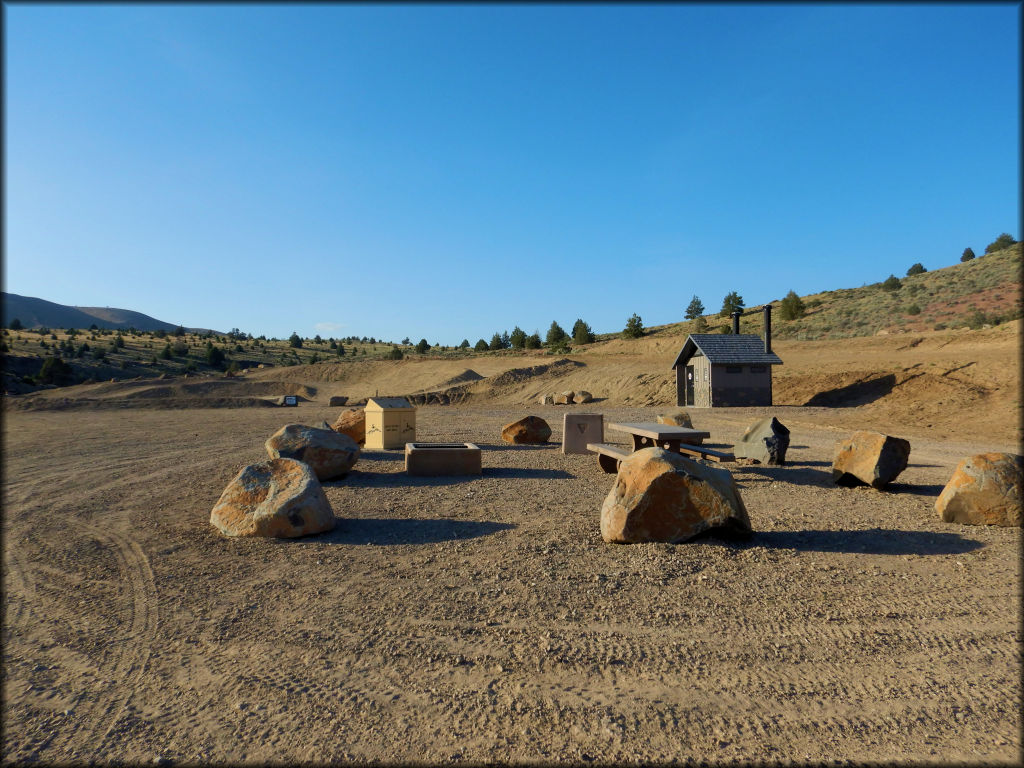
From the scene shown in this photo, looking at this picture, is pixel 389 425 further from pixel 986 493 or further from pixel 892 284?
pixel 892 284

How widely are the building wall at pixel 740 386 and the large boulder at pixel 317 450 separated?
1753 centimetres

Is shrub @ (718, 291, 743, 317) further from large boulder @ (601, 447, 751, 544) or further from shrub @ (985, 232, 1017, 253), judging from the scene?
large boulder @ (601, 447, 751, 544)

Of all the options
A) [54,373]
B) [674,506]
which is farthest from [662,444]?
[54,373]

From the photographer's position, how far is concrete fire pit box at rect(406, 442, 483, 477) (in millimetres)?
9820

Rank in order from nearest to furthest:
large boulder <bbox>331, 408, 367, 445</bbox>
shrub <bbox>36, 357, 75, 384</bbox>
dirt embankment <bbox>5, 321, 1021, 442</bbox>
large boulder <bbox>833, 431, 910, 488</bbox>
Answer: large boulder <bbox>833, 431, 910, 488</bbox> → large boulder <bbox>331, 408, 367, 445</bbox> → dirt embankment <bbox>5, 321, 1021, 442</bbox> → shrub <bbox>36, 357, 75, 384</bbox>

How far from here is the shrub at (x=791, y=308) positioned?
1883 inches

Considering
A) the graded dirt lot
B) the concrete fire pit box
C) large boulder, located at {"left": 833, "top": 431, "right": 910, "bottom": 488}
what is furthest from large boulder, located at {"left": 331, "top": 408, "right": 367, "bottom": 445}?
large boulder, located at {"left": 833, "top": 431, "right": 910, "bottom": 488}

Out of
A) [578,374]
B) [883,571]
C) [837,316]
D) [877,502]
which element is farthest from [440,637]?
[837,316]

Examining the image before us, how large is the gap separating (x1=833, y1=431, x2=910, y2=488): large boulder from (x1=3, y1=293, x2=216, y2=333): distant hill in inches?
4211

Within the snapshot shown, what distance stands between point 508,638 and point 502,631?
0.35 feet

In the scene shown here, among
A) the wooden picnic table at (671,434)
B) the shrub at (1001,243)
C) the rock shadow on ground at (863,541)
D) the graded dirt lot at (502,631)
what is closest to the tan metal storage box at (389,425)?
the graded dirt lot at (502,631)

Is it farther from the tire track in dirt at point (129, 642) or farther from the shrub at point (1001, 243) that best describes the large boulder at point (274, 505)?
the shrub at point (1001, 243)

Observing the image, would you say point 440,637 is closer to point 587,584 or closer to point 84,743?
point 587,584

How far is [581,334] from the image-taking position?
5528 centimetres
